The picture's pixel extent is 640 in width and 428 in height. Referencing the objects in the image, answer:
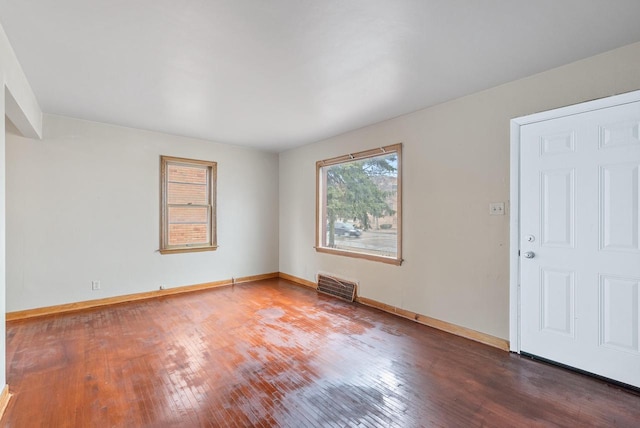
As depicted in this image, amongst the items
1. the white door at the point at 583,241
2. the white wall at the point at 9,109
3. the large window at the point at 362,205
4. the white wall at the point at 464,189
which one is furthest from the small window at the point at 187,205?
the white door at the point at 583,241

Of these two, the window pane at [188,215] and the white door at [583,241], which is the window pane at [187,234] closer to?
the window pane at [188,215]

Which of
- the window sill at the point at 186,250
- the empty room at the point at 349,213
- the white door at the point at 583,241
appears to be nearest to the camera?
the empty room at the point at 349,213

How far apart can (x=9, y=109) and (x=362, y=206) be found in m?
4.00

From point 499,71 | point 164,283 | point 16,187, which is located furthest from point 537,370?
point 16,187

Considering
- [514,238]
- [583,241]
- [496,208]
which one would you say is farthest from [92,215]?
[583,241]

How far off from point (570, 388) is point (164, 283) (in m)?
5.03

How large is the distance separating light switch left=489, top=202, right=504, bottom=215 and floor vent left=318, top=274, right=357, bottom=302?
219 centimetres

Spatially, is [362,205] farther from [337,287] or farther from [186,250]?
[186,250]

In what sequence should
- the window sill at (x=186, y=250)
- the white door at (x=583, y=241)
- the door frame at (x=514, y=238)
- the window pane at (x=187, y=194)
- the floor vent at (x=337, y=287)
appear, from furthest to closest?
1. the window pane at (x=187, y=194)
2. the window sill at (x=186, y=250)
3. the floor vent at (x=337, y=287)
4. the door frame at (x=514, y=238)
5. the white door at (x=583, y=241)

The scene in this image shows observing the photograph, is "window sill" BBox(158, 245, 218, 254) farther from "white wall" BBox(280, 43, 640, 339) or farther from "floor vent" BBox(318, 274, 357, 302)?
"white wall" BBox(280, 43, 640, 339)

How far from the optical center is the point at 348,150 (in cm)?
461

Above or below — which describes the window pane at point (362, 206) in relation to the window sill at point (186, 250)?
above

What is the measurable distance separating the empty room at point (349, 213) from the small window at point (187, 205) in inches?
3.0

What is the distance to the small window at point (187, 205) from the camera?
4801 millimetres
